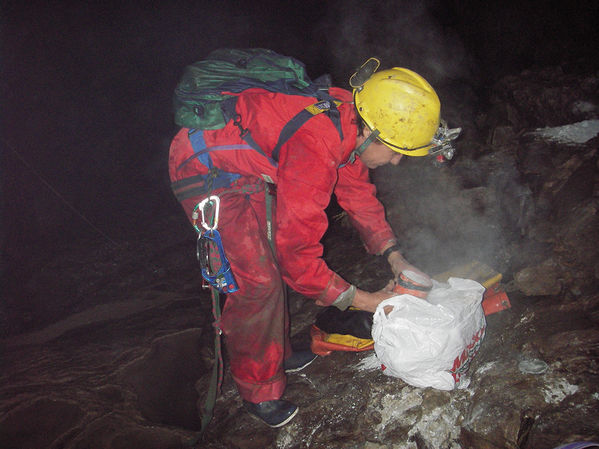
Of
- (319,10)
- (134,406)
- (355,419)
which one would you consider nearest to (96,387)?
(134,406)

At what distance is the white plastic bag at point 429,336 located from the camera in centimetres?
183

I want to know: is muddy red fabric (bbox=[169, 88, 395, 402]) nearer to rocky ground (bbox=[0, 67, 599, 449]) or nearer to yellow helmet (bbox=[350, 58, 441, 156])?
yellow helmet (bbox=[350, 58, 441, 156])

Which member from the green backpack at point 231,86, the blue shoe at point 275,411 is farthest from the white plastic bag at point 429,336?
the green backpack at point 231,86

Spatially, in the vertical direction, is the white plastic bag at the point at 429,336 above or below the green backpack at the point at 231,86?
below

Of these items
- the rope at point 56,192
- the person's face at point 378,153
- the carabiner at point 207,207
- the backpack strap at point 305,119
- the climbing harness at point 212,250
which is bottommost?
the rope at point 56,192

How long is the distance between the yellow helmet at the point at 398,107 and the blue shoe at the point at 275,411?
176 cm

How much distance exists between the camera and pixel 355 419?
2094 millimetres

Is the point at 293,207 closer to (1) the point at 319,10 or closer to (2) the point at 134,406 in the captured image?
(2) the point at 134,406

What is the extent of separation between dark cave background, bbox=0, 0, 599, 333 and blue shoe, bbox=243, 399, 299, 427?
4.32 m

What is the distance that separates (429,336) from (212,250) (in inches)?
50.8

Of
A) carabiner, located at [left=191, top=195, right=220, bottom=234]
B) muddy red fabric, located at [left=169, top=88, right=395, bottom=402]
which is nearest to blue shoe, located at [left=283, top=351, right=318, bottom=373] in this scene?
muddy red fabric, located at [left=169, top=88, right=395, bottom=402]

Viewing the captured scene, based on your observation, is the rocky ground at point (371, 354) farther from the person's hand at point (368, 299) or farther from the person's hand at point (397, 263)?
the person's hand at point (397, 263)

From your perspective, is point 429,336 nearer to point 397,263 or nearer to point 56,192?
point 397,263

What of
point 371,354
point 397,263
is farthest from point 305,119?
point 371,354
